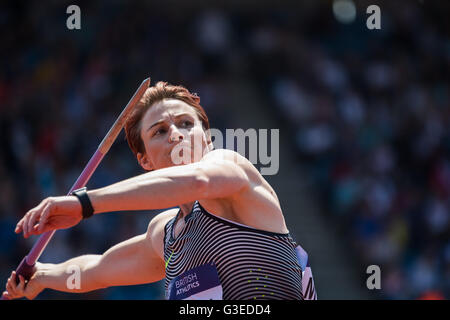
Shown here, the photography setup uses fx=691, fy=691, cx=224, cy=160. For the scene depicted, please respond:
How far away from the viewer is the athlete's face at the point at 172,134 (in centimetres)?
336

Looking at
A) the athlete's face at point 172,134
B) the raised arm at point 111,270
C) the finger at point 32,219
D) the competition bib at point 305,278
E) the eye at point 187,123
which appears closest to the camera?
the finger at point 32,219

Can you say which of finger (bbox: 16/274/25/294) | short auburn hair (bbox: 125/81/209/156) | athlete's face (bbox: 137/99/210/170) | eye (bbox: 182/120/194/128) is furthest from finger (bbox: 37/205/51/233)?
finger (bbox: 16/274/25/294)

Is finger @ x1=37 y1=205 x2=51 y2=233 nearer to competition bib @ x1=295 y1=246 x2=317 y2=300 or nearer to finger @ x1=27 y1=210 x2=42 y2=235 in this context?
finger @ x1=27 y1=210 x2=42 y2=235

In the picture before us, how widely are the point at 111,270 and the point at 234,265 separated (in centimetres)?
110

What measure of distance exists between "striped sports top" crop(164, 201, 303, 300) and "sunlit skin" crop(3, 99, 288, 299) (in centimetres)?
7

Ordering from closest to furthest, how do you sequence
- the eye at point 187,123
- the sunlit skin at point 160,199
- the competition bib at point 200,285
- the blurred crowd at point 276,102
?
the sunlit skin at point 160,199, the competition bib at point 200,285, the eye at point 187,123, the blurred crowd at point 276,102

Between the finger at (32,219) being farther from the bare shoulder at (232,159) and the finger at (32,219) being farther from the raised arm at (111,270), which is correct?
the raised arm at (111,270)

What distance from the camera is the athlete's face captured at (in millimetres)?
3357

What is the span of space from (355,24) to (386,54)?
2.98 ft

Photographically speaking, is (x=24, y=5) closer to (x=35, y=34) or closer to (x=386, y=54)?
(x=35, y=34)

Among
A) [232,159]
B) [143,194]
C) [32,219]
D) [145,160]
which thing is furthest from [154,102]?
[32,219]

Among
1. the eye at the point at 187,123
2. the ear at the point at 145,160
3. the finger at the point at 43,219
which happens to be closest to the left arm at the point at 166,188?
the finger at the point at 43,219

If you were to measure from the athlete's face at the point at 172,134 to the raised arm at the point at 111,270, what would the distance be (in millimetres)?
403

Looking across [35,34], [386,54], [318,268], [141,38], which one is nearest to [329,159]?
[318,268]
